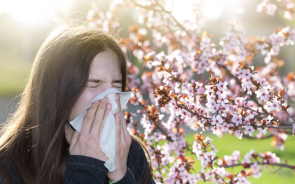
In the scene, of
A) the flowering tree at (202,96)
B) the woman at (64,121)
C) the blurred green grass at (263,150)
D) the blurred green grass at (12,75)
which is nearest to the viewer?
the woman at (64,121)

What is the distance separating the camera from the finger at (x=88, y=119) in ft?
6.22

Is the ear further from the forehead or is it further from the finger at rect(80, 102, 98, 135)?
the forehead

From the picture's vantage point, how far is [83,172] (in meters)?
1.78

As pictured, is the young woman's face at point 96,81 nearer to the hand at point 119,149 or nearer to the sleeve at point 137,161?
the hand at point 119,149

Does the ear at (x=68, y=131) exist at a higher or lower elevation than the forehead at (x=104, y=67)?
lower

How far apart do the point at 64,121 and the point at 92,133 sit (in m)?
0.23

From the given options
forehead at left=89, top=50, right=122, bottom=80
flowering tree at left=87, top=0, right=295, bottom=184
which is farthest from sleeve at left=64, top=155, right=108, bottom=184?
flowering tree at left=87, top=0, right=295, bottom=184

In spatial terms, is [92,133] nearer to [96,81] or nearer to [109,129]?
[109,129]

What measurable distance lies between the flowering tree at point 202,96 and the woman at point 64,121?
503 millimetres

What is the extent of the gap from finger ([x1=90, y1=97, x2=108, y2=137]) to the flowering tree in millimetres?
521

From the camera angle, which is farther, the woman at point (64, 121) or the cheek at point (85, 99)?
the cheek at point (85, 99)

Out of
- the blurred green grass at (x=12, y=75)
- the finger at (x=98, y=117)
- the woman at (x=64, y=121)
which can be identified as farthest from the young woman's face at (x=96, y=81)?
the blurred green grass at (x=12, y=75)

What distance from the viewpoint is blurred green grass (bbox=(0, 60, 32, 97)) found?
16078 millimetres

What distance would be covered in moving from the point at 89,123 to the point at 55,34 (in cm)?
77
